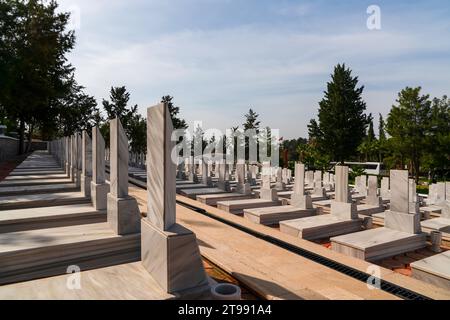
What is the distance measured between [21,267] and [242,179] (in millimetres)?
8572

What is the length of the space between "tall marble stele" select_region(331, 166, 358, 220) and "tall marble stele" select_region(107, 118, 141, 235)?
5014 millimetres

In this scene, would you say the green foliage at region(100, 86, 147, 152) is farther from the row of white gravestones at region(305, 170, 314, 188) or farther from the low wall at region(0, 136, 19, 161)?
the row of white gravestones at region(305, 170, 314, 188)

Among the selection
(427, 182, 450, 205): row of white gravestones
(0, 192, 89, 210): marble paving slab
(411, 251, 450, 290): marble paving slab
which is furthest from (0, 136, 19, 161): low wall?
(427, 182, 450, 205): row of white gravestones

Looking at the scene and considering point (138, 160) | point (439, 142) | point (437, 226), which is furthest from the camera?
point (439, 142)

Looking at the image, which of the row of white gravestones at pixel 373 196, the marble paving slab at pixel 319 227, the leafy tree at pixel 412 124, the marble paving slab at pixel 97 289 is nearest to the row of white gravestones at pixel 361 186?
the row of white gravestones at pixel 373 196

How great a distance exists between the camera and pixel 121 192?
157 inches

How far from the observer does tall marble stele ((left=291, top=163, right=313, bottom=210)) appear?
320 inches

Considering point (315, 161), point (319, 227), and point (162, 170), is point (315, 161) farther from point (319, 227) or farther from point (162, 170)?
point (162, 170)

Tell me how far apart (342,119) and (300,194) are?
3493cm

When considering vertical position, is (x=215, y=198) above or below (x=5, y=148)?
below

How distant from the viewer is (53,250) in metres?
3.41

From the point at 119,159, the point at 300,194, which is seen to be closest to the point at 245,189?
the point at 300,194
